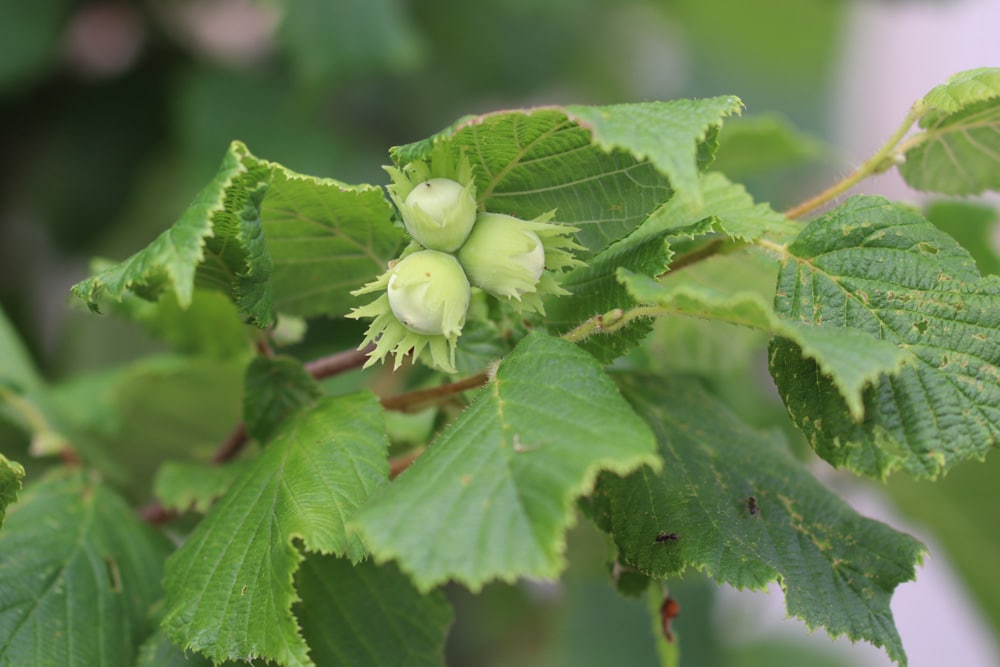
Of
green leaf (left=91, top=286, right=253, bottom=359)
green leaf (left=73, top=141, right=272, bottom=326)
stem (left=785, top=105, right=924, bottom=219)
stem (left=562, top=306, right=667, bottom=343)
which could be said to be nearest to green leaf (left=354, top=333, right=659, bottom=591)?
stem (left=562, top=306, right=667, bottom=343)

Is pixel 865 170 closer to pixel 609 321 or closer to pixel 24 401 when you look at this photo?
pixel 609 321

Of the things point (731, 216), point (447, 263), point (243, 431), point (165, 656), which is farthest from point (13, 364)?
point (731, 216)

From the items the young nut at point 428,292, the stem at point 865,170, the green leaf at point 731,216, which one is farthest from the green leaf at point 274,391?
the stem at point 865,170

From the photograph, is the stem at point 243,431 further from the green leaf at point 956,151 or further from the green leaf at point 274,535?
the green leaf at point 956,151

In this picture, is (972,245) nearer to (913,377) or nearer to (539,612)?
(913,377)

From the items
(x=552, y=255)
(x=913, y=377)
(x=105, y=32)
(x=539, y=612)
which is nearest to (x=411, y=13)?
(x=105, y=32)
